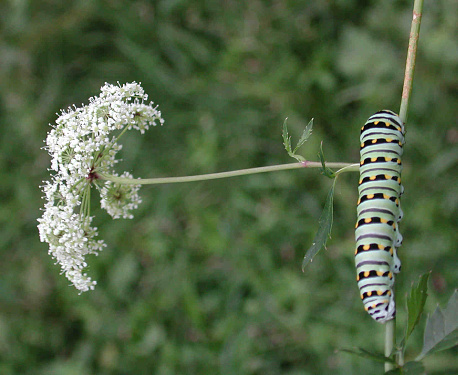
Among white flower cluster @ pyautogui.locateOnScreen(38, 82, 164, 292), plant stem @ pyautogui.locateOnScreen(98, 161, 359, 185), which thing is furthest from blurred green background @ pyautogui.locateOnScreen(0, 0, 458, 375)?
white flower cluster @ pyautogui.locateOnScreen(38, 82, 164, 292)

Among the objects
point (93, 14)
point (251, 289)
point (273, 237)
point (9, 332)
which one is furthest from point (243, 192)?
point (9, 332)

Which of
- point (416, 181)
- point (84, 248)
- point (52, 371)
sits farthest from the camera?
point (52, 371)

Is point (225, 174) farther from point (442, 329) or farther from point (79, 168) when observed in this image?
point (442, 329)

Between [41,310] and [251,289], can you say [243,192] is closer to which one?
[251,289]

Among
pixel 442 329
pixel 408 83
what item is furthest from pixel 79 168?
pixel 442 329

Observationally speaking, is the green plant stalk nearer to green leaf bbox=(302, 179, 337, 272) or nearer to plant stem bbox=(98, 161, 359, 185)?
plant stem bbox=(98, 161, 359, 185)

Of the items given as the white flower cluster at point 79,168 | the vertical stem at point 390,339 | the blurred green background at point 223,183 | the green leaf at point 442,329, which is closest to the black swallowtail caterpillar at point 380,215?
the vertical stem at point 390,339
